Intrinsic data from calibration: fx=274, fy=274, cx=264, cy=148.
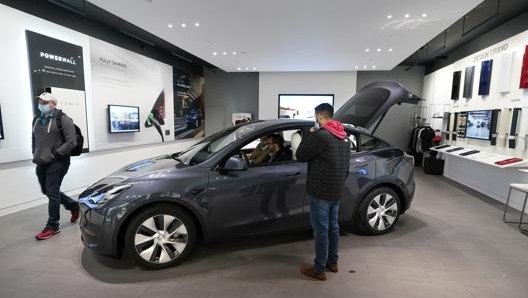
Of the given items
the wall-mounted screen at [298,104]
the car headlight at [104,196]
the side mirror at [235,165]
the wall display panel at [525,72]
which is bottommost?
the car headlight at [104,196]

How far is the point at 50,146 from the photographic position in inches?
122

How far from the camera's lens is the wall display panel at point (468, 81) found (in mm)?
6213

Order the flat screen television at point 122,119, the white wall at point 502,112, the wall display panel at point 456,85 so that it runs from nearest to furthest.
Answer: the white wall at point 502,112, the flat screen television at point 122,119, the wall display panel at point 456,85

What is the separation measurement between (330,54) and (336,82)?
2768 millimetres

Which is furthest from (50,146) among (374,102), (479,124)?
(479,124)

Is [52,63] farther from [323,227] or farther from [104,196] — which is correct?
[323,227]

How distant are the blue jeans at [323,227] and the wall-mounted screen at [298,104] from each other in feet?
25.3

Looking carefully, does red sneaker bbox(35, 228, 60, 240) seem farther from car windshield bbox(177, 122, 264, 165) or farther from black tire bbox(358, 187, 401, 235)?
black tire bbox(358, 187, 401, 235)

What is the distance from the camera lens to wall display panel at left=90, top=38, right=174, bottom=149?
559 cm

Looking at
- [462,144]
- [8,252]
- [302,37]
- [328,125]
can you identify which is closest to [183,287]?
[328,125]

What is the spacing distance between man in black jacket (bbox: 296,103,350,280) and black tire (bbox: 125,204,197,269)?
1.16 m

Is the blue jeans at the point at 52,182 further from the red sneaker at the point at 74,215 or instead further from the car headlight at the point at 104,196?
the car headlight at the point at 104,196

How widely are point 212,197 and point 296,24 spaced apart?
3676mm

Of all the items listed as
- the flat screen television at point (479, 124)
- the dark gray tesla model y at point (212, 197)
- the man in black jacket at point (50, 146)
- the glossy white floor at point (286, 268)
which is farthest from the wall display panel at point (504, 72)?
the man in black jacket at point (50, 146)
